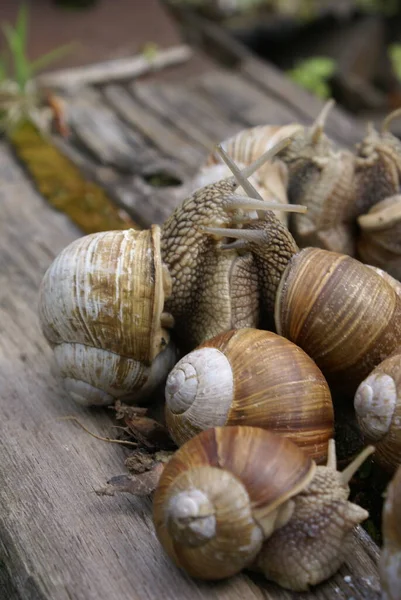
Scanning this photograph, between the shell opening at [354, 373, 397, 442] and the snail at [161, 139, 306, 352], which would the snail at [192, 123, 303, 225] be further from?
the shell opening at [354, 373, 397, 442]

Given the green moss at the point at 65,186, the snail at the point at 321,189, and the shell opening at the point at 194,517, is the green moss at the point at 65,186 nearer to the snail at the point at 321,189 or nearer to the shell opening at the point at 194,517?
the snail at the point at 321,189

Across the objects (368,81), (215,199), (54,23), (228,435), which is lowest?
(368,81)

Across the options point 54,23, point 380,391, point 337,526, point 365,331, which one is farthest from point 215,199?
point 54,23

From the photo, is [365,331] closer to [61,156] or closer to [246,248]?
[246,248]

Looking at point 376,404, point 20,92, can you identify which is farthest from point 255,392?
point 20,92

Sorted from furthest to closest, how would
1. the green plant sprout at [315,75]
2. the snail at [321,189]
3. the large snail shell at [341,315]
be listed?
1. the green plant sprout at [315,75]
2. the snail at [321,189]
3. the large snail shell at [341,315]

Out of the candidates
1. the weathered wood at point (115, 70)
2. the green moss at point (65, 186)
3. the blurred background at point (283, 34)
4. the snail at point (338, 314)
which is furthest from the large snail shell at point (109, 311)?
the blurred background at point (283, 34)

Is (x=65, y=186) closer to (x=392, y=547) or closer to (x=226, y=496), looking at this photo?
(x=226, y=496)
